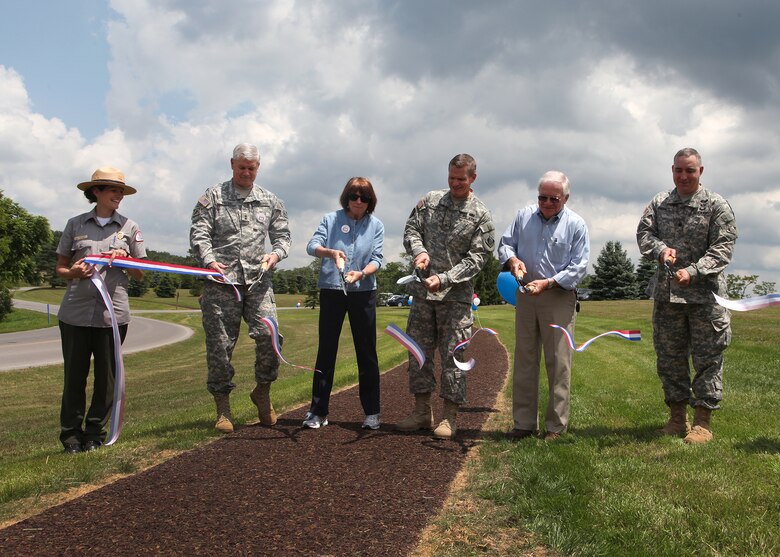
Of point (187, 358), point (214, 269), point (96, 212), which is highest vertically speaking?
point (96, 212)

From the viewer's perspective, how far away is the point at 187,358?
23.8 metres

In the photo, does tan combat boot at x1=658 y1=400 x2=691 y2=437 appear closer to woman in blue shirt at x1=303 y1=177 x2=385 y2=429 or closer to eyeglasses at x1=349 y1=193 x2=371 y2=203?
woman in blue shirt at x1=303 y1=177 x2=385 y2=429

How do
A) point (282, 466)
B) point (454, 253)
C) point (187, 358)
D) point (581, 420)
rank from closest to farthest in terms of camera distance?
point (282, 466) → point (454, 253) → point (581, 420) → point (187, 358)

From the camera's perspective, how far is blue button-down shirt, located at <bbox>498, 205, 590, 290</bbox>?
5.32 meters

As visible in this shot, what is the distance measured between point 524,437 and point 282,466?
89.2 inches

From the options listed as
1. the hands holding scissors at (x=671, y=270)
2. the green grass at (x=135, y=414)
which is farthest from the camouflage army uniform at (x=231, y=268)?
the hands holding scissors at (x=671, y=270)

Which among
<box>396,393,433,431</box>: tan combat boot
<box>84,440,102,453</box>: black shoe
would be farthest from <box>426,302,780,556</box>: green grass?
<box>84,440,102,453</box>: black shoe

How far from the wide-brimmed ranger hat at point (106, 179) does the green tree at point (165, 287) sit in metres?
85.9

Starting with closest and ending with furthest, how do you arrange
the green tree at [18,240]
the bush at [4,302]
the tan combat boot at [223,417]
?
the tan combat boot at [223,417]
the bush at [4,302]
the green tree at [18,240]

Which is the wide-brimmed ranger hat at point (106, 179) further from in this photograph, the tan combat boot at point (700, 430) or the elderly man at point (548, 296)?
the tan combat boot at point (700, 430)

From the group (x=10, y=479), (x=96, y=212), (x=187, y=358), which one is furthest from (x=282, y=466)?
(x=187, y=358)

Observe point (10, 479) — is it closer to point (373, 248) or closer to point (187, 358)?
point (373, 248)

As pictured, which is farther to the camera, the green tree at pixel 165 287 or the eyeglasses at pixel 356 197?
the green tree at pixel 165 287

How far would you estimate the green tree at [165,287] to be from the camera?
87.3 metres
